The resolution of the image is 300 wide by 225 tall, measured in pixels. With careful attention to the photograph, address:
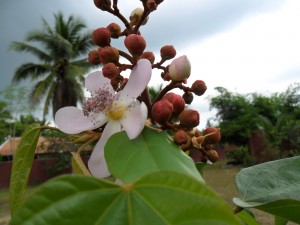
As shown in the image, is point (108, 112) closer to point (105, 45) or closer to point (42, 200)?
point (105, 45)

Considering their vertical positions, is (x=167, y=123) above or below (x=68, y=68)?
above

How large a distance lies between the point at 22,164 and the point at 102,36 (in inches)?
13.4

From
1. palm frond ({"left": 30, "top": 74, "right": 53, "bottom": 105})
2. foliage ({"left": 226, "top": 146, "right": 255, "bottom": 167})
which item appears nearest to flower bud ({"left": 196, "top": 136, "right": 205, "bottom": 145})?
foliage ({"left": 226, "top": 146, "right": 255, "bottom": 167})

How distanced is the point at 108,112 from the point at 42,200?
0.35 meters

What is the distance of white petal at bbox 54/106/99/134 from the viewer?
785mm

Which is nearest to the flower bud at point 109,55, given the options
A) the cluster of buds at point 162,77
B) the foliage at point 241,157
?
the cluster of buds at point 162,77

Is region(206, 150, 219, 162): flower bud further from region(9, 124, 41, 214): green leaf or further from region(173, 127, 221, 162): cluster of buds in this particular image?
region(9, 124, 41, 214): green leaf

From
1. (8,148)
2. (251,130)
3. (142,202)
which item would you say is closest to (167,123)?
(142,202)

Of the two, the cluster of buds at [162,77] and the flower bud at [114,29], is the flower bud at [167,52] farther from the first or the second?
the flower bud at [114,29]

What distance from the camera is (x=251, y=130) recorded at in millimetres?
17547

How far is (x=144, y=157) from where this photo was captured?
22.1 inches

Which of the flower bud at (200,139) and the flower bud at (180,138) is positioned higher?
the flower bud at (180,138)

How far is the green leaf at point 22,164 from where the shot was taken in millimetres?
840

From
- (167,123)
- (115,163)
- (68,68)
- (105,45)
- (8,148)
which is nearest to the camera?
(115,163)
